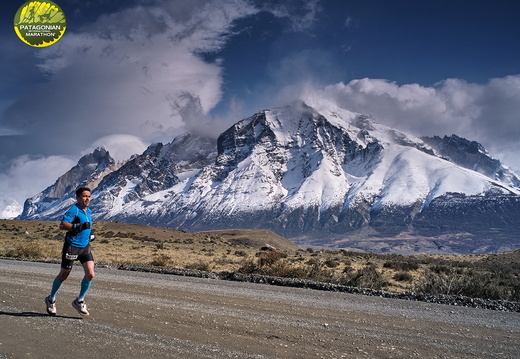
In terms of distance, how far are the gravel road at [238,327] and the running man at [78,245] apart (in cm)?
37

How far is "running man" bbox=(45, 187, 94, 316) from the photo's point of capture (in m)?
8.85

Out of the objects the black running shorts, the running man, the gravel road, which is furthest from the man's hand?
the gravel road

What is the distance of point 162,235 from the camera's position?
7731 centimetres

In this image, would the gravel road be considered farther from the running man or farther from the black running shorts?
the black running shorts

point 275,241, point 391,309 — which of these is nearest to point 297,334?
point 391,309

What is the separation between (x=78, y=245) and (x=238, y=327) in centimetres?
387

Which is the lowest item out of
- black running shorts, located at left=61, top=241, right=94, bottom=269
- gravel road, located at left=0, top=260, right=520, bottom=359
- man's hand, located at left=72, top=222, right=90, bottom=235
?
gravel road, located at left=0, top=260, right=520, bottom=359

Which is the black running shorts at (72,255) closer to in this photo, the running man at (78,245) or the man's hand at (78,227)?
the running man at (78,245)

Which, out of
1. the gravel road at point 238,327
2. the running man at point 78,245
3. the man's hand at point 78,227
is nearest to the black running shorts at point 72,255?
the running man at point 78,245

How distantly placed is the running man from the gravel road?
0.37m

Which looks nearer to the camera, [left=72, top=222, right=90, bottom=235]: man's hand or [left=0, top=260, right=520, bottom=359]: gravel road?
[left=0, top=260, right=520, bottom=359]: gravel road

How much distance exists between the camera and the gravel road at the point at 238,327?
7.01m

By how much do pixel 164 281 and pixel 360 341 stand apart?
33.1ft

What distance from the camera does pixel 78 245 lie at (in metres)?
9.05
